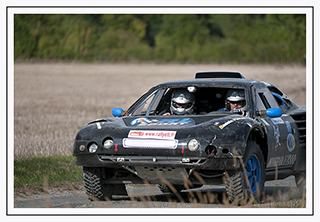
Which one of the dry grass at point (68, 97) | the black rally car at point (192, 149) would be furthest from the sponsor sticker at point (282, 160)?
the dry grass at point (68, 97)

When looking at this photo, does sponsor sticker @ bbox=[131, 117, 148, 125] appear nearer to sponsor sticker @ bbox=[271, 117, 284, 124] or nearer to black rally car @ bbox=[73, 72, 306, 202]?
black rally car @ bbox=[73, 72, 306, 202]

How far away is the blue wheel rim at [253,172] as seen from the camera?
304 inches

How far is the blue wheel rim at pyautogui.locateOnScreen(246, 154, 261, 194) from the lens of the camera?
25.3 ft

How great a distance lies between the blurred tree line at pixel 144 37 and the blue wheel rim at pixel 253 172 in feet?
137

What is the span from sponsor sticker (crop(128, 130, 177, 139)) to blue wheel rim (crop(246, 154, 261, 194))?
103 centimetres

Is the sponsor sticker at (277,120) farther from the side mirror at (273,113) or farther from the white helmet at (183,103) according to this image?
the white helmet at (183,103)

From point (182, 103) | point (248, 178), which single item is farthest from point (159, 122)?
point (248, 178)

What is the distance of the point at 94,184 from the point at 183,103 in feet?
6.30

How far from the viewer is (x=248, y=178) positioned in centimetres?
773

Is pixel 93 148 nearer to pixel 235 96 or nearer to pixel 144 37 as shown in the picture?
pixel 235 96

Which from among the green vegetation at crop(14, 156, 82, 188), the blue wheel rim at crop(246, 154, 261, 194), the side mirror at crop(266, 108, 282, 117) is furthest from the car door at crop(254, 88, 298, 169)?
the green vegetation at crop(14, 156, 82, 188)
